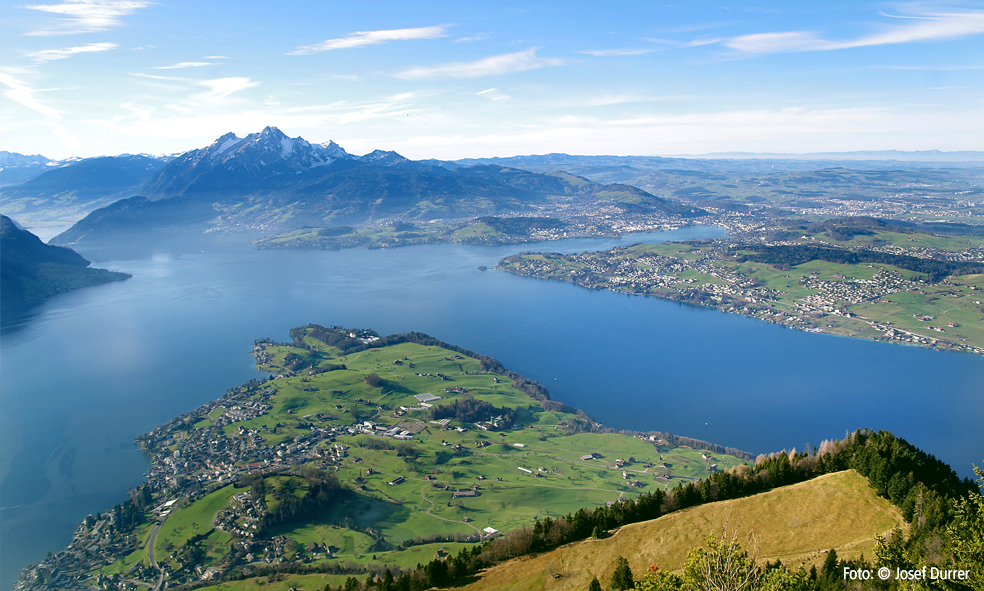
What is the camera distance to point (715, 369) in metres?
99.4

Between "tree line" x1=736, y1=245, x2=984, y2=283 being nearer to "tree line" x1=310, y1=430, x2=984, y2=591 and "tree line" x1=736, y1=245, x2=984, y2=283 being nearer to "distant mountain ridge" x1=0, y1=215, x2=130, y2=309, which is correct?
"tree line" x1=310, y1=430, x2=984, y2=591

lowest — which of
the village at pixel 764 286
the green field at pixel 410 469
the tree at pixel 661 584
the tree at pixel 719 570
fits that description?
the green field at pixel 410 469

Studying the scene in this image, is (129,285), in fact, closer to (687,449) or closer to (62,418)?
(62,418)

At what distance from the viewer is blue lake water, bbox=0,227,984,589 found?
70.0 metres

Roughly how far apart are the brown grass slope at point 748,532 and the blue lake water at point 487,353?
41.1 meters

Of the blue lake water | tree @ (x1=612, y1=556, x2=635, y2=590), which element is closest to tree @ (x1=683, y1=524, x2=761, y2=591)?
tree @ (x1=612, y1=556, x2=635, y2=590)

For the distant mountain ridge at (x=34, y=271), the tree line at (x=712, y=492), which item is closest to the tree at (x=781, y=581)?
the tree line at (x=712, y=492)

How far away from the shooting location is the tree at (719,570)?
15680 mm

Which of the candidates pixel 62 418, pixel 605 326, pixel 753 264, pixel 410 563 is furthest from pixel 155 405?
pixel 753 264

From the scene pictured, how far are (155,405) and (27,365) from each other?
4223 cm

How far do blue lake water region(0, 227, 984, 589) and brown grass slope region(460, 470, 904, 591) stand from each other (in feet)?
135

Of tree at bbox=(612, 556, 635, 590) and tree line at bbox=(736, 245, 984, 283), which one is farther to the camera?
tree line at bbox=(736, 245, 984, 283)

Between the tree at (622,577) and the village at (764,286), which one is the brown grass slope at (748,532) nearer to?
the tree at (622,577)

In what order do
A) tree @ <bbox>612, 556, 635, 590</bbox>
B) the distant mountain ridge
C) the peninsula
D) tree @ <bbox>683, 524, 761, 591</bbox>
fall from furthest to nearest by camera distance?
the distant mountain ridge
the peninsula
tree @ <bbox>612, 556, 635, 590</bbox>
tree @ <bbox>683, 524, 761, 591</bbox>
